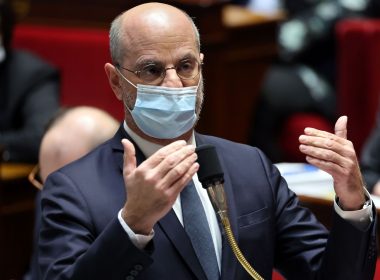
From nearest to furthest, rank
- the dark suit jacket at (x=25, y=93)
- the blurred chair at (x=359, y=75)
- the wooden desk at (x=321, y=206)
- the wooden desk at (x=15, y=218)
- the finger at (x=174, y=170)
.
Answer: the finger at (x=174, y=170)
the wooden desk at (x=321, y=206)
the wooden desk at (x=15, y=218)
the dark suit jacket at (x=25, y=93)
the blurred chair at (x=359, y=75)

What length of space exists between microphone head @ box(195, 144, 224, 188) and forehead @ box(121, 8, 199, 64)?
19 cm

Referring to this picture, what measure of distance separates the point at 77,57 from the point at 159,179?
2151mm

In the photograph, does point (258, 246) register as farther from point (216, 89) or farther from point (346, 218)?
point (216, 89)

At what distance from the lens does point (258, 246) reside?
1.54 meters

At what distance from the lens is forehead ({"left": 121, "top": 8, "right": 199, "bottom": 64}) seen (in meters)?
1.49

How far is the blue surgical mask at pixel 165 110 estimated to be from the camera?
150 cm

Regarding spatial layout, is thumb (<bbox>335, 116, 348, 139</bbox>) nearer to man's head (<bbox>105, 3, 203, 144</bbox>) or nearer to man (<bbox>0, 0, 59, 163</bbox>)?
man's head (<bbox>105, 3, 203, 144</bbox>)

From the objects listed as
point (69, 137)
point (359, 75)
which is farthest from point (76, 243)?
point (359, 75)

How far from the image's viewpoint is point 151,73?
150 centimetres

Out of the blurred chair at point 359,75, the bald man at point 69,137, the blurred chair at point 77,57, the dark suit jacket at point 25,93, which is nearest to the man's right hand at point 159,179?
the bald man at point 69,137

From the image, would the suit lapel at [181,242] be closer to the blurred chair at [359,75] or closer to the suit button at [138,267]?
the suit button at [138,267]

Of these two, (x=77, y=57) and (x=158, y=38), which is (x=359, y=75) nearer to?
(x=77, y=57)

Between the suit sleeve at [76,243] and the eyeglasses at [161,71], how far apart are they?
0.65ft

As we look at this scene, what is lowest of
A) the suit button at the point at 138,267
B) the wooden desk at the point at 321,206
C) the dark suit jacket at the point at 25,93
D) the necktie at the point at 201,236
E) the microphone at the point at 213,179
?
the dark suit jacket at the point at 25,93
